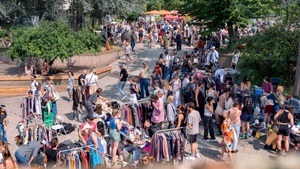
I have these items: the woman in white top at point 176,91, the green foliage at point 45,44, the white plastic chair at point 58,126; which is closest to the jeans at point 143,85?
the woman in white top at point 176,91

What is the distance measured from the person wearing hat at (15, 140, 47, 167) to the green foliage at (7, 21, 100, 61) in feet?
30.1

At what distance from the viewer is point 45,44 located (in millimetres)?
17781

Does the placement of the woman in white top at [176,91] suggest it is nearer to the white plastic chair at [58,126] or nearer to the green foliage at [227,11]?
the white plastic chair at [58,126]

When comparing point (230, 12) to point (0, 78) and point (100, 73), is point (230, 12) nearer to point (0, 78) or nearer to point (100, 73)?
point (100, 73)

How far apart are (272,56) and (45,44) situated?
9973 mm

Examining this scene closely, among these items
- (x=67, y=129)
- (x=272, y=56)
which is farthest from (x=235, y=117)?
(x=272, y=56)

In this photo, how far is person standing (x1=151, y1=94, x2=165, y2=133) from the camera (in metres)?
10.5

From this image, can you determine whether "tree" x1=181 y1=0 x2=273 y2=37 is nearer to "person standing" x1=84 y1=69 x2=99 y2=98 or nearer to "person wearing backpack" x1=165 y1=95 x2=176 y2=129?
"person standing" x1=84 y1=69 x2=99 y2=98

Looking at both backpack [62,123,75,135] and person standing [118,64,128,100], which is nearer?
backpack [62,123,75,135]

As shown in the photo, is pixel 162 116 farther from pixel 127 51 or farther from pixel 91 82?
pixel 127 51

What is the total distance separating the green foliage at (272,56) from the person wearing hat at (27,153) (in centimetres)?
1010

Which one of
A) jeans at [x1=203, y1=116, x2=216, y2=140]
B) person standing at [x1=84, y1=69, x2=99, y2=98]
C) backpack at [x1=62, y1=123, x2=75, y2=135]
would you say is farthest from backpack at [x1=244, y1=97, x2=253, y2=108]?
person standing at [x1=84, y1=69, x2=99, y2=98]

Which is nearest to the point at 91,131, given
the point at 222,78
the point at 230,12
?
the point at 222,78

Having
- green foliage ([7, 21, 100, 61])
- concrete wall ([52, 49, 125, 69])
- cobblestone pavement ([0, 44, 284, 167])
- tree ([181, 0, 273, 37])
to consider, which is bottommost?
cobblestone pavement ([0, 44, 284, 167])
